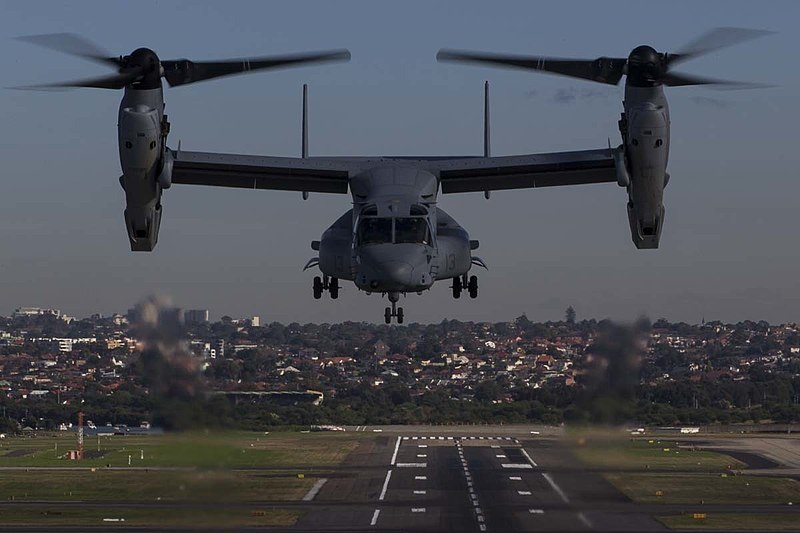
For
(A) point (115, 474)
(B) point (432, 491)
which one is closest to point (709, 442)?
(B) point (432, 491)

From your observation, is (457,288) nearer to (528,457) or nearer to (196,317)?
(196,317)

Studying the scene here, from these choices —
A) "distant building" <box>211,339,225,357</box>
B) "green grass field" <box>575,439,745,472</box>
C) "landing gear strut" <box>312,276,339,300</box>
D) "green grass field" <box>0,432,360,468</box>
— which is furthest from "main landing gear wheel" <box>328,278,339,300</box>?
"green grass field" <box>0,432,360,468</box>

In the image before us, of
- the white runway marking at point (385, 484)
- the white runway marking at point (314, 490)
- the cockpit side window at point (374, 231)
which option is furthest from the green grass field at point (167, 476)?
the cockpit side window at point (374, 231)

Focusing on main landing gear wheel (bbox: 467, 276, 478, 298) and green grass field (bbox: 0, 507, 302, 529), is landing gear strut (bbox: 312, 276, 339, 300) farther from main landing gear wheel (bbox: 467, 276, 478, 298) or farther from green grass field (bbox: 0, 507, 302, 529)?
green grass field (bbox: 0, 507, 302, 529)

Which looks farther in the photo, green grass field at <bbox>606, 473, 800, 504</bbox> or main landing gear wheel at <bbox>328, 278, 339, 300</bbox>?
green grass field at <bbox>606, 473, 800, 504</bbox>

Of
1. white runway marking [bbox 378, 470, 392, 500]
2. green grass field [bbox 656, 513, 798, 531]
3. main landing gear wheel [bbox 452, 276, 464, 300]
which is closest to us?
main landing gear wheel [bbox 452, 276, 464, 300]

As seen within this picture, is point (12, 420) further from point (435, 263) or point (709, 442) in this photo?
point (435, 263)

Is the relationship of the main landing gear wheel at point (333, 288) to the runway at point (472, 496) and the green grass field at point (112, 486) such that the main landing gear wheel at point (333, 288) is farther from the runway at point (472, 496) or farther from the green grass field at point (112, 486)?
the green grass field at point (112, 486)
